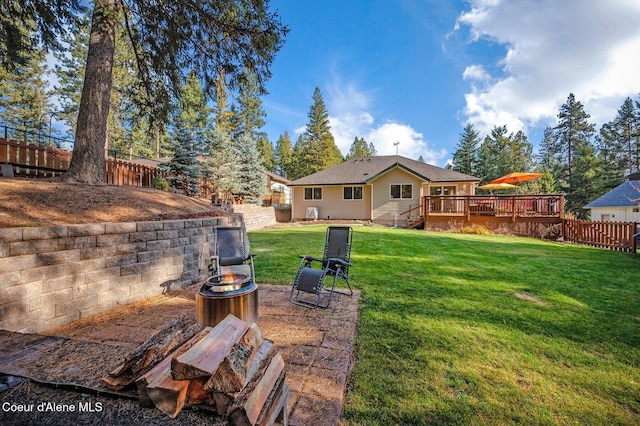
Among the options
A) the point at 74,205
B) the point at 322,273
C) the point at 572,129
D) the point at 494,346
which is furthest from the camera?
the point at 572,129

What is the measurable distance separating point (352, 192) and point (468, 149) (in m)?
21.1

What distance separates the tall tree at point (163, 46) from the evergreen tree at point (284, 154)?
33874mm

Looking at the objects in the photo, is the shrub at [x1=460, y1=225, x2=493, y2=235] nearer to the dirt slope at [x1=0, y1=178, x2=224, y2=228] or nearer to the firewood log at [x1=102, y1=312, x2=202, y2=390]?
the dirt slope at [x1=0, y1=178, x2=224, y2=228]

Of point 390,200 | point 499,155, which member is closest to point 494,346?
point 390,200

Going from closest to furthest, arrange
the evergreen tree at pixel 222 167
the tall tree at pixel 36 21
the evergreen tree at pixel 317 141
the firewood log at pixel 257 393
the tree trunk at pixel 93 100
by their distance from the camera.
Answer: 1. the firewood log at pixel 257 393
2. the tree trunk at pixel 93 100
3. the tall tree at pixel 36 21
4. the evergreen tree at pixel 222 167
5. the evergreen tree at pixel 317 141

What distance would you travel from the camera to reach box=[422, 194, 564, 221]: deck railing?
12.6 metres

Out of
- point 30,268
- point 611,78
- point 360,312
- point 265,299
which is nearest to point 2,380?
point 30,268

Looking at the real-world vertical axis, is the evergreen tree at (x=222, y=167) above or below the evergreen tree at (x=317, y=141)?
below

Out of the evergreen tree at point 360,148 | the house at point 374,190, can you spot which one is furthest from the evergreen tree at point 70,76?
the evergreen tree at point 360,148

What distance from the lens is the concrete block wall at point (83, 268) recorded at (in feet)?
9.12

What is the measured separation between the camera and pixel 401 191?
1819cm

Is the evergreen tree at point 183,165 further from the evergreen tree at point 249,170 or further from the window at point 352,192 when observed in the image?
the window at point 352,192

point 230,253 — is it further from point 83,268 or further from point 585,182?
point 585,182

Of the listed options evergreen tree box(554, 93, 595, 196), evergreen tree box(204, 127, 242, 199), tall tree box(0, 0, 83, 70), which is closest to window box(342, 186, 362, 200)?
evergreen tree box(204, 127, 242, 199)
